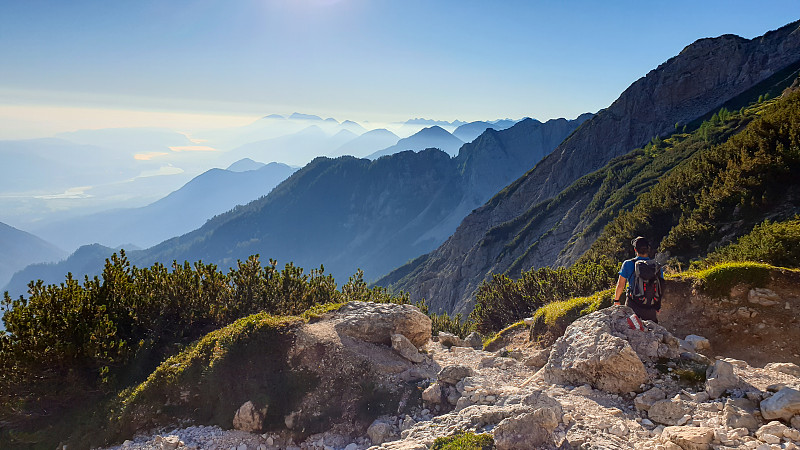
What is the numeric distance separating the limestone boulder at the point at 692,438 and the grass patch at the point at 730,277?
5.83 meters

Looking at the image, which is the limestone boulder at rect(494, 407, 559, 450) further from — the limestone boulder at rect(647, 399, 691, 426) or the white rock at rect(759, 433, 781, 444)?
the white rock at rect(759, 433, 781, 444)

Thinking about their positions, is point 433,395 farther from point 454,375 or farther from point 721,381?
point 721,381

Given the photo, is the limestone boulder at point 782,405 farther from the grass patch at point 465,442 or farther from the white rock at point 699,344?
the grass patch at point 465,442

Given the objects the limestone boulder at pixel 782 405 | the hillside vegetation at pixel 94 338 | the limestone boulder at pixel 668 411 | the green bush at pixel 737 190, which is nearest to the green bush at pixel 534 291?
the green bush at pixel 737 190

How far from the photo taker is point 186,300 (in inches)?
585

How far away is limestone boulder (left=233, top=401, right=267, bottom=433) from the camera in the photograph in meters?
10.1

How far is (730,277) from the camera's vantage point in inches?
425

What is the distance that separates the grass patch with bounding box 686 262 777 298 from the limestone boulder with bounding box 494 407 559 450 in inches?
259

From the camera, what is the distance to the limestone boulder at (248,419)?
10.1 m

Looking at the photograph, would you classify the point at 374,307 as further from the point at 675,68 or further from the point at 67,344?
the point at 675,68

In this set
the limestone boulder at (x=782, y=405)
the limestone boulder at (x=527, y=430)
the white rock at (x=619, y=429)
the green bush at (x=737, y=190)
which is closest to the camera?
the limestone boulder at (x=782, y=405)

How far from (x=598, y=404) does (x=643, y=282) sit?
304cm

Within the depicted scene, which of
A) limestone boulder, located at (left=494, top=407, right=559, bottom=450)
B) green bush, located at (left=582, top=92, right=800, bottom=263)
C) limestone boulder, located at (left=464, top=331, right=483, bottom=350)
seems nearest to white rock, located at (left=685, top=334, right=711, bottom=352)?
limestone boulder, located at (left=494, top=407, right=559, bottom=450)

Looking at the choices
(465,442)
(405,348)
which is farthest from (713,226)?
(465,442)
